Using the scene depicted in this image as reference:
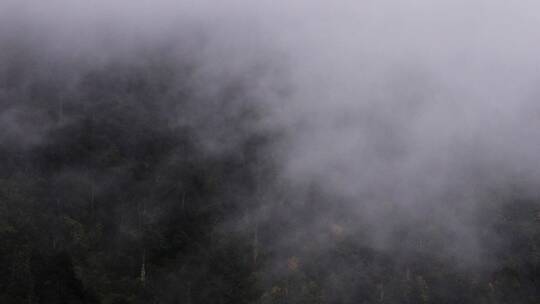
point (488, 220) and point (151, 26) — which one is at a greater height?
point (151, 26)

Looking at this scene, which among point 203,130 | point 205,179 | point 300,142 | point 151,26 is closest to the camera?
point 205,179

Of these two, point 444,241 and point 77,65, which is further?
point 77,65

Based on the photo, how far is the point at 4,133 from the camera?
91.9ft

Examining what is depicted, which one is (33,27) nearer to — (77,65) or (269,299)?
(77,65)

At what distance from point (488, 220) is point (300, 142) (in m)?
14.3

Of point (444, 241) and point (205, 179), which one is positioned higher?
point (205, 179)

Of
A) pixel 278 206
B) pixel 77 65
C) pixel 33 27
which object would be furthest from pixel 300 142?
pixel 33 27

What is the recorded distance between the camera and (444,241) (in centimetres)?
3030

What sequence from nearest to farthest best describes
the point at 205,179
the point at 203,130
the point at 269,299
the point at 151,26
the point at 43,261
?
the point at 43,261 → the point at 269,299 → the point at 205,179 → the point at 203,130 → the point at 151,26

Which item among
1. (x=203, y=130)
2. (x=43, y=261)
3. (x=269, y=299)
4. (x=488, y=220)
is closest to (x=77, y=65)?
(x=203, y=130)

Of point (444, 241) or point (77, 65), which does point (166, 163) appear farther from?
→ point (444, 241)

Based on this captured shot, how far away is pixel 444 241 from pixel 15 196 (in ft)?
86.2

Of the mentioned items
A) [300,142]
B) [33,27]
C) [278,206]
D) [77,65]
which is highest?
[33,27]

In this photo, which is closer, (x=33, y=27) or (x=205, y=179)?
(x=205, y=179)
